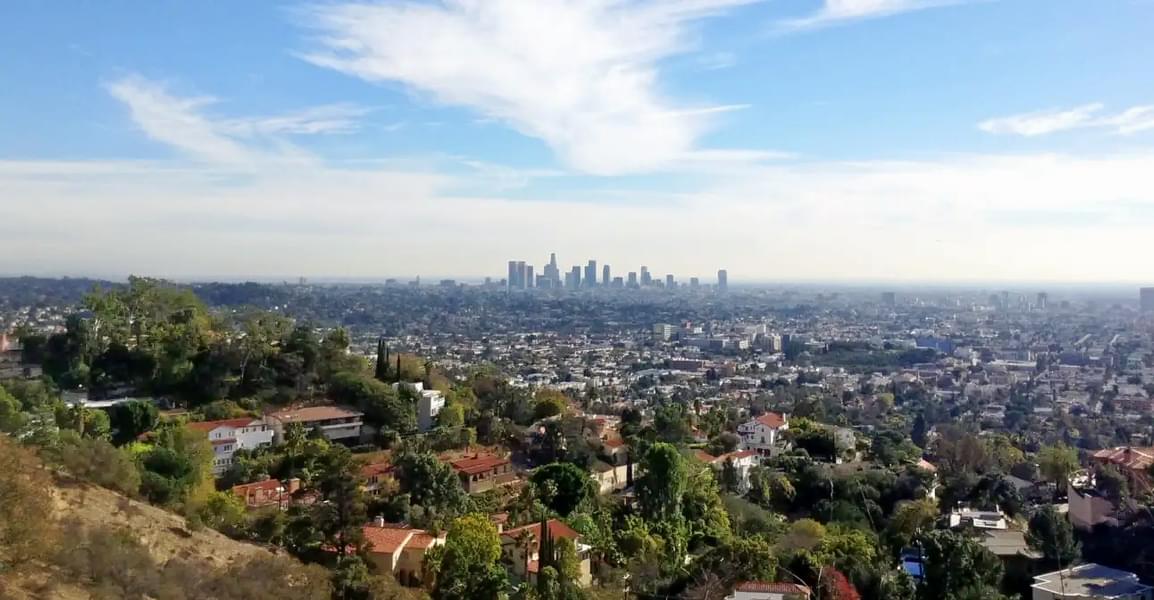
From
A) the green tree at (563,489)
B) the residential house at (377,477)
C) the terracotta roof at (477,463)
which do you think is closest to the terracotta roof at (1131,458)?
the green tree at (563,489)

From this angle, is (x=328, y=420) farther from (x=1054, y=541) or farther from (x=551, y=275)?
(x=551, y=275)

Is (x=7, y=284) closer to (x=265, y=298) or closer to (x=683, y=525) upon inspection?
(x=265, y=298)

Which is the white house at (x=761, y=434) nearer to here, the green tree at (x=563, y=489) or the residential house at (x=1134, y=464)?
the residential house at (x=1134, y=464)

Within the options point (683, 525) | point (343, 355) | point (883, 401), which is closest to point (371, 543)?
point (683, 525)

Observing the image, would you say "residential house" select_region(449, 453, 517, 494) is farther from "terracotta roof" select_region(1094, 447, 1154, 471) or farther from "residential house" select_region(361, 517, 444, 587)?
"terracotta roof" select_region(1094, 447, 1154, 471)

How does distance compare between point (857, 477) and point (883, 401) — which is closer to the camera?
point (857, 477)
